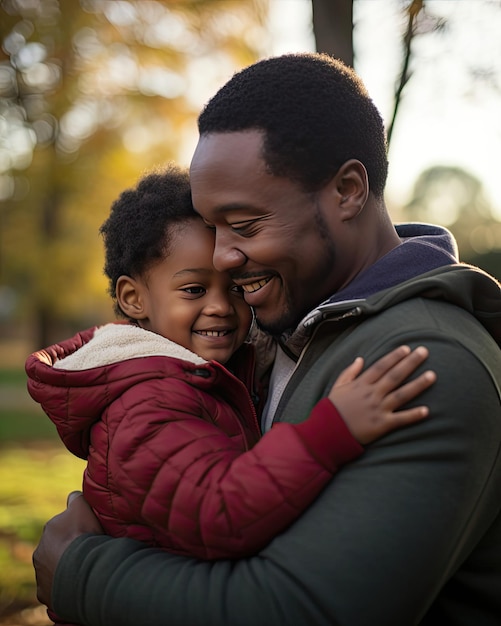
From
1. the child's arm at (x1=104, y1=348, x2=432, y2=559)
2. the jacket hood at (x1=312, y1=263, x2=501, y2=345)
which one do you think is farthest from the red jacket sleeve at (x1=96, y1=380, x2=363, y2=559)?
the jacket hood at (x1=312, y1=263, x2=501, y2=345)

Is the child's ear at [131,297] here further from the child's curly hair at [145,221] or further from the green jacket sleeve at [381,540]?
the green jacket sleeve at [381,540]

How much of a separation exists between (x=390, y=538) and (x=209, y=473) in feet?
1.56

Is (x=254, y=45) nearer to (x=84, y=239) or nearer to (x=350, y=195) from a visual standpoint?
(x=350, y=195)

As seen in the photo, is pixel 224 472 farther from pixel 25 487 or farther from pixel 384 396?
pixel 25 487

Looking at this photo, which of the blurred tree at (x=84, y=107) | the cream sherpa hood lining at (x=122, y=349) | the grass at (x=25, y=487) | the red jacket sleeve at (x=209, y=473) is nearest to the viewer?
the red jacket sleeve at (x=209, y=473)

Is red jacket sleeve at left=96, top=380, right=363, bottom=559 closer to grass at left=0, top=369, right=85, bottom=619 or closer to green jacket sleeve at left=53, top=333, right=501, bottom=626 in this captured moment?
green jacket sleeve at left=53, top=333, right=501, bottom=626

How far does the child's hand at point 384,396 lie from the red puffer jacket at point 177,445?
0.13 ft

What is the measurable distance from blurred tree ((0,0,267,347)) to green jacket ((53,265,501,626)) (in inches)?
138

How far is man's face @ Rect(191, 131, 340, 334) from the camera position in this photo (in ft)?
6.81

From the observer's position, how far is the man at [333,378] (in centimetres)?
→ 165

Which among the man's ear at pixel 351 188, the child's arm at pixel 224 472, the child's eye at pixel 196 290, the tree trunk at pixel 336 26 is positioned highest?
the tree trunk at pixel 336 26

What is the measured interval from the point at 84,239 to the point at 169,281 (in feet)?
38.9

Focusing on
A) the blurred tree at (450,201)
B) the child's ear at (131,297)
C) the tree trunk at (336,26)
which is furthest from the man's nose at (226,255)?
the blurred tree at (450,201)

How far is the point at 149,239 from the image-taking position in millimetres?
2498
